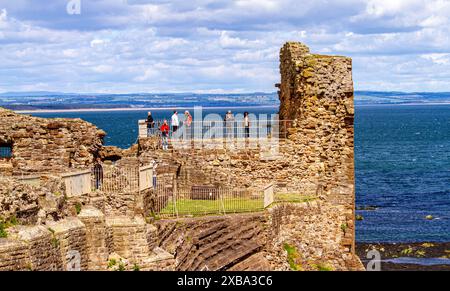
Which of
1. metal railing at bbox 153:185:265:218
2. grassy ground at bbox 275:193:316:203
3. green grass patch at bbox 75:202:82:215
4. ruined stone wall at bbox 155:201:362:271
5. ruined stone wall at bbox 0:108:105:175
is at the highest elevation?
ruined stone wall at bbox 0:108:105:175

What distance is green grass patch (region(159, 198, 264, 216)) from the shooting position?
30.6 metres

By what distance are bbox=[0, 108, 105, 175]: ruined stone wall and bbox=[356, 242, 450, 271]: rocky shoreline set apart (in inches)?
899

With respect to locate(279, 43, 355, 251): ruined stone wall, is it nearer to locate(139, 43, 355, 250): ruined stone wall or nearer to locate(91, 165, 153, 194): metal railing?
locate(139, 43, 355, 250): ruined stone wall

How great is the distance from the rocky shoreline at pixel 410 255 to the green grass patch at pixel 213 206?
19437 mm

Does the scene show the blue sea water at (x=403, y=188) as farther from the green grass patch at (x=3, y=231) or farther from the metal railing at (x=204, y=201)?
the green grass patch at (x=3, y=231)

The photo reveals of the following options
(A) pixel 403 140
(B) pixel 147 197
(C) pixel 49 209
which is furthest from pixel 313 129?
(A) pixel 403 140

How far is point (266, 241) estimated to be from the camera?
3144 cm

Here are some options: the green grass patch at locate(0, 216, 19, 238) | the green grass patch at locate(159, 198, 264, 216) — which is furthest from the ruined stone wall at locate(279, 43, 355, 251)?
the green grass patch at locate(0, 216, 19, 238)

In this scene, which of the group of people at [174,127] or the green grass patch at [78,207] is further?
the group of people at [174,127]

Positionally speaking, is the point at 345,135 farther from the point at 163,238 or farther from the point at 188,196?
the point at 163,238

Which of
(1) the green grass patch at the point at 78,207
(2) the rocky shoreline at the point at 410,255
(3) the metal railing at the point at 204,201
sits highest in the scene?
(1) the green grass patch at the point at 78,207

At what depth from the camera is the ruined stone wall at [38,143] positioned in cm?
3212

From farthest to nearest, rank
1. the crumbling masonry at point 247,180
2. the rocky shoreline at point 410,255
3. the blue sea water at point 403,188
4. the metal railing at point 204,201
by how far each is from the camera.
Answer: the blue sea water at point 403,188 < the rocky shoreline at point 410,255 < the metal railing at point 204,201 < the crumbling masonry at point 247,180

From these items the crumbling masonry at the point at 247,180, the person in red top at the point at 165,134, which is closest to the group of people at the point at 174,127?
the person in red top at the point at 165,134
